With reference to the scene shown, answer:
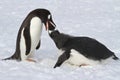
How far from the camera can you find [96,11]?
8.79 metres

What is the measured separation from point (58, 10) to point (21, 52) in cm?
395

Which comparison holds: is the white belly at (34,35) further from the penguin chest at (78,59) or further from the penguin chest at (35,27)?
the penguin chest at (78,59)

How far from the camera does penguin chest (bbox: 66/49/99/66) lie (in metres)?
4.75

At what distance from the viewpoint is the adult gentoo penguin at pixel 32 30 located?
498 centimetres

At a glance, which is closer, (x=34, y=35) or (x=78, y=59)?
(x=78, y=59)

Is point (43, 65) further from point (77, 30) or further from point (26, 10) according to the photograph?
point (26, 10)

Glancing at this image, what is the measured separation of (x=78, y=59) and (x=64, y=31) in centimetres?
257

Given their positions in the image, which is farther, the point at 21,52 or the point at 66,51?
the point at 21,52

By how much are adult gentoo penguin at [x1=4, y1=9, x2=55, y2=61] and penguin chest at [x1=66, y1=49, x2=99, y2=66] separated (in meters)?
0.47

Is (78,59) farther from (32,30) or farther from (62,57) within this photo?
(32,30)

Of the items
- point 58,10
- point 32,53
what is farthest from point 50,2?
point 32,53

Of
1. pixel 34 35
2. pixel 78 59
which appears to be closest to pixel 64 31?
pixel 34 35

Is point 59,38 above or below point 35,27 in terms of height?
below

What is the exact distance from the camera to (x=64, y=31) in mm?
7316
